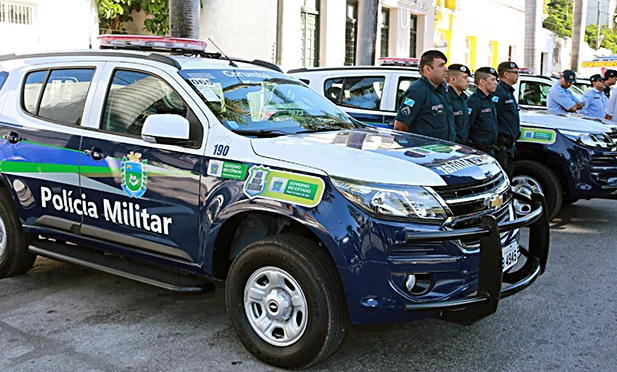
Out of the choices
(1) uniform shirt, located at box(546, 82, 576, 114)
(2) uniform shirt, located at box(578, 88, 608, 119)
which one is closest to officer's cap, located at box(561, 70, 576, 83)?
(1) uniform shirt, located at box(546, 82, 576, 114)

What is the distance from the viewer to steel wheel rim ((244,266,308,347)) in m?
3.80

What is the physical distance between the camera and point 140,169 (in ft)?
14.5

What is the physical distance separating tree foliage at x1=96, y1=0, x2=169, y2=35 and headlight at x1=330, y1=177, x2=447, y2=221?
1043 cm

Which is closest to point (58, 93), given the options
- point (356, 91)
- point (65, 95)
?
point (65, 95)

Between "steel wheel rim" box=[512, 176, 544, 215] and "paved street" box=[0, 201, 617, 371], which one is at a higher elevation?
"steel wheel rim" box=[512, 176, 544, 215]

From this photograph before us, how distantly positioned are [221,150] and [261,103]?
679 mm

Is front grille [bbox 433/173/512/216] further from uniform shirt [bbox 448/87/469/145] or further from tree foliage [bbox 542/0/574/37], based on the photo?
tree foliage [bbox 542/0/574/37]

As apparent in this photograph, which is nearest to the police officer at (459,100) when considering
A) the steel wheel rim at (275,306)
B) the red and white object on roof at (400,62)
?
the red and white object on roof at (400,62)

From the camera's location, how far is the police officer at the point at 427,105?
247 inches

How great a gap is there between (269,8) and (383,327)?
12444mm

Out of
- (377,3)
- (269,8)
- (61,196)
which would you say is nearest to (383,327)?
(61,196)

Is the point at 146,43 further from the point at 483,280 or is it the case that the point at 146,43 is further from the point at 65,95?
the point at 483,280

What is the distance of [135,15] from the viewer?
1410 cm

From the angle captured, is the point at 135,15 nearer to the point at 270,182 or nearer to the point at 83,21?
the point at 83,21
